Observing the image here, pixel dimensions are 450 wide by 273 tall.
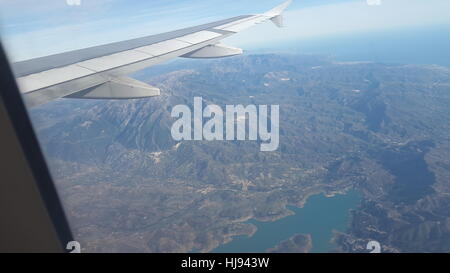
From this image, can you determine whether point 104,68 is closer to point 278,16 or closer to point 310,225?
point 278,16

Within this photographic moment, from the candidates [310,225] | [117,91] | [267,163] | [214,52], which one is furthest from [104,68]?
[267,163]

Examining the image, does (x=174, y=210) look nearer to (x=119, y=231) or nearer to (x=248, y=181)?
(x=119, y=231)

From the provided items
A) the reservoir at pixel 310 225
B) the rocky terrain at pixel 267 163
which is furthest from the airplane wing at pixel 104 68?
the reservoir at pixel 310 225

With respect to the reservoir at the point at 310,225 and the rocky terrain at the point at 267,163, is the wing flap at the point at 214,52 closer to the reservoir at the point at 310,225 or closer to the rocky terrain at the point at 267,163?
the rocky terrain at the point at 267,163

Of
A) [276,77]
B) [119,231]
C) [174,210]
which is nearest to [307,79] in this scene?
[276,77]

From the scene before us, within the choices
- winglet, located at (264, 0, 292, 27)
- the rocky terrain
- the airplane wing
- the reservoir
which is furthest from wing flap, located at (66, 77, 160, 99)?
the reservoir
